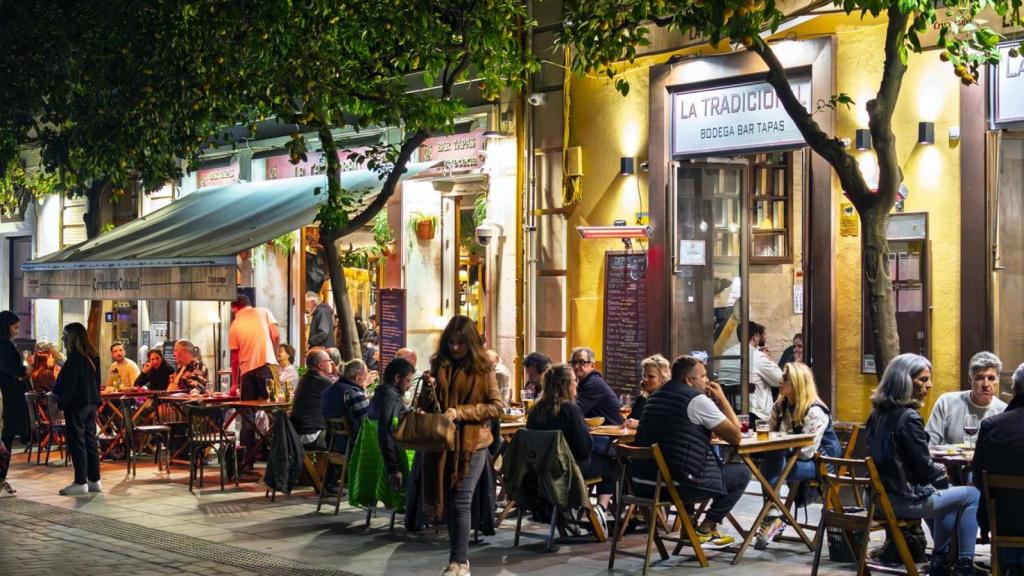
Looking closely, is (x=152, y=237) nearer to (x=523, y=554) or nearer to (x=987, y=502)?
(x=523, y=554)

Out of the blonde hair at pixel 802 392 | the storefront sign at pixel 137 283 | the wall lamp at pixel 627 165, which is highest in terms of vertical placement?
the wall lamp at pixel 627 165

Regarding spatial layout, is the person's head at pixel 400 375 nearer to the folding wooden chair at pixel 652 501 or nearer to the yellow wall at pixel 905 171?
the folding wooden chair at pixel 652 501

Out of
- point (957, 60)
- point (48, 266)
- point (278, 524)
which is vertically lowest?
point (278, 524)

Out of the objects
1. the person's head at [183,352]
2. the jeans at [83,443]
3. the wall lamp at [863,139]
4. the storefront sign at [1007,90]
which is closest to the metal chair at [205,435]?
the jeans at [83,443]

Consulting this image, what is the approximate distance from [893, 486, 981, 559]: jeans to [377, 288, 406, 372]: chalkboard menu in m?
10.1

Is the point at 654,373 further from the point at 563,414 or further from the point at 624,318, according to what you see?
the point at 624,318

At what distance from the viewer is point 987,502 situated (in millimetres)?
7555

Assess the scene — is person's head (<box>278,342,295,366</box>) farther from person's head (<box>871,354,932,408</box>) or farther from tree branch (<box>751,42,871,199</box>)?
person's head (<box>871,354,932,408</box>)

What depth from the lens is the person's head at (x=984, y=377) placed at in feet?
31.1

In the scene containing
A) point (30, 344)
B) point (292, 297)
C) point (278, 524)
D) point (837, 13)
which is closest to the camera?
point (278, 524)

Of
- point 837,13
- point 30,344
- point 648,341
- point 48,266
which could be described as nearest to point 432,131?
point 648,341

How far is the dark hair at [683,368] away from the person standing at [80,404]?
6.67 meters

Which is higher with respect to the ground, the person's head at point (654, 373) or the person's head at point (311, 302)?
the person's head at point (311, 302)

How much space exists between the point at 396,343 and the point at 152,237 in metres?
3.26
